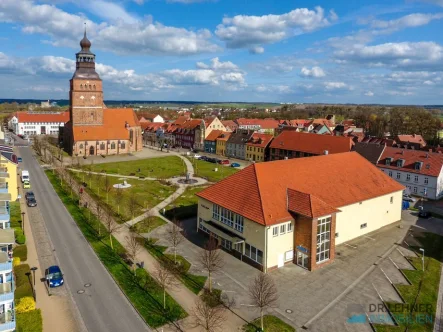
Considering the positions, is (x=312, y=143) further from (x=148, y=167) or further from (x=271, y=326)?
(x=271, y=326)

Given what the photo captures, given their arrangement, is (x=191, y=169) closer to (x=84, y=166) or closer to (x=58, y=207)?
(x=84, y=166)

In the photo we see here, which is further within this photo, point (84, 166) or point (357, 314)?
point (84, 166)

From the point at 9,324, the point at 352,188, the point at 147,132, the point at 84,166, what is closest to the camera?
the point at 9,324

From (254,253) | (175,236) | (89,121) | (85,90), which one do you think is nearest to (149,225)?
(175,236)

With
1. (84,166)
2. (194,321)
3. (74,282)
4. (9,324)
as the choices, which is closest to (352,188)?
(194,321)

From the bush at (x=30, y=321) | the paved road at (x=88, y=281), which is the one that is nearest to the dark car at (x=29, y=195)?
the paved road at (x=88, y=281)

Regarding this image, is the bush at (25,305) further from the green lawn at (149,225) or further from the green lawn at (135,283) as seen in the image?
the green lawn at (149,225)
